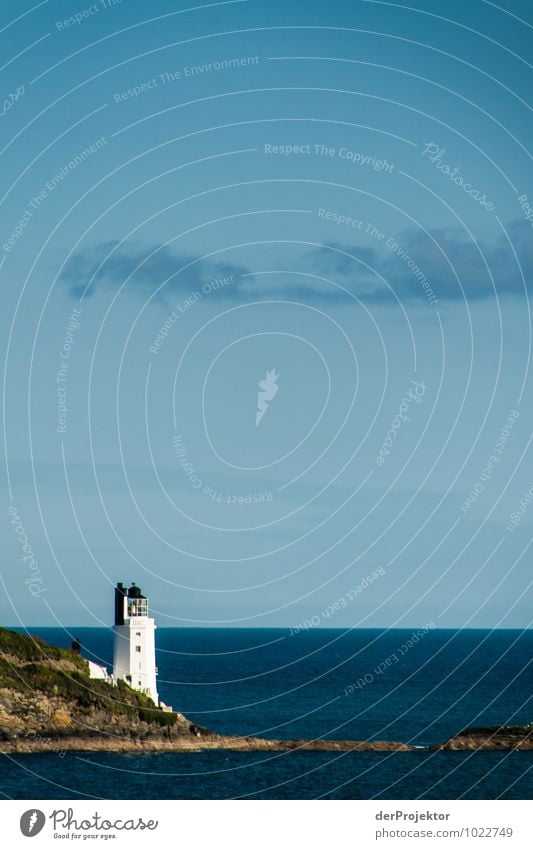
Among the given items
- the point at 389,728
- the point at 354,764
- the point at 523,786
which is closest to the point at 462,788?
the point at 523,786

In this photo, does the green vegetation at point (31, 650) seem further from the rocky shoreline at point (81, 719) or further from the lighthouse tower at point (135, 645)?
the lighthouse tower at point (135, 645)

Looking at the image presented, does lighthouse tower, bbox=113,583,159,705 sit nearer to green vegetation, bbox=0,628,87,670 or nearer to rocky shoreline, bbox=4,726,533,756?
green vegetation, bbox=0,628,87,670

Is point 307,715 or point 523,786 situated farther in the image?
point 307,715

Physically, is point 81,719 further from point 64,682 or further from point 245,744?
point 245,744
